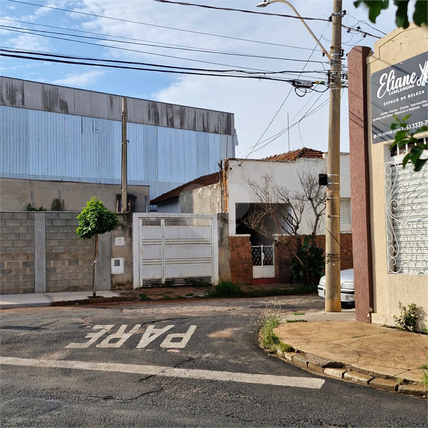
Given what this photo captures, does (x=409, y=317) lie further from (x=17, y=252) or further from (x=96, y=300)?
(x=17, y=252)

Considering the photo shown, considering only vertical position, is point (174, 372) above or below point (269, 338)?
below

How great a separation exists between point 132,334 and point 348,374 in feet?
13.3

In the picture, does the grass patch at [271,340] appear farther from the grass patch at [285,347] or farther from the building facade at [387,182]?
the building facade at [387,182]

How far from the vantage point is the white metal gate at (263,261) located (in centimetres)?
2025

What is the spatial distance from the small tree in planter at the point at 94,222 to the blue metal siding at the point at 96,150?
20397 millimetres

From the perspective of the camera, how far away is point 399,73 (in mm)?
9078

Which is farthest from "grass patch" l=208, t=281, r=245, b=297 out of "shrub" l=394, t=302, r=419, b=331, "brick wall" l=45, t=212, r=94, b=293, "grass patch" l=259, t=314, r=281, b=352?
"shrub" l=394, t=302, r=419, b=331

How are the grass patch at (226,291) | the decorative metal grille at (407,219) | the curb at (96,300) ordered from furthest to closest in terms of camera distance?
the grass patch at (226,291), the curb at (96,300), the decorative metal grille at (407,219)

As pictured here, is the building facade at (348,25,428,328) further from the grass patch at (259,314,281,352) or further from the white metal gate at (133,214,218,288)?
the white metal gate at (133,214,218,288)

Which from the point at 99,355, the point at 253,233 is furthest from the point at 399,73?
the point at 253,233

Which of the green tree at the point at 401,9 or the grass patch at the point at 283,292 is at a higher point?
the green tree at the point at 401,9

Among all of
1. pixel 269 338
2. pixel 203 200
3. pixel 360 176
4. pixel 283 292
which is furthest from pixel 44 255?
pixel 360 176

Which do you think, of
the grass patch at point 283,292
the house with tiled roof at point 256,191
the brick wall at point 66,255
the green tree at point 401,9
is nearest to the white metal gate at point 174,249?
the house with tiled roof at point 256,191

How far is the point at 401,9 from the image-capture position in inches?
102
